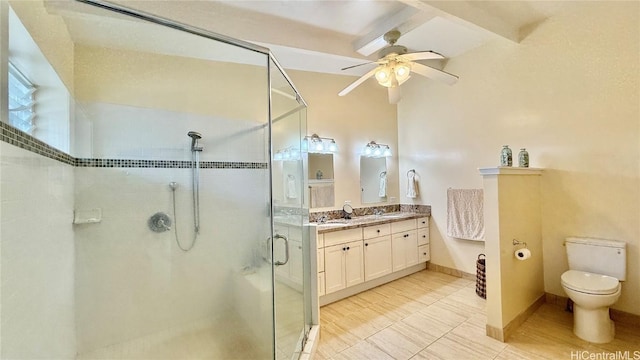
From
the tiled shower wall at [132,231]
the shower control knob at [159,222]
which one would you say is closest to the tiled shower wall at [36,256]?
the tiled shower wall at [132,231]

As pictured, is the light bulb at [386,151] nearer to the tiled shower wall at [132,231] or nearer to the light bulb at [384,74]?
the light bulb at [384,74]

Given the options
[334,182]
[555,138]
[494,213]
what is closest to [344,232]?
[334,182]

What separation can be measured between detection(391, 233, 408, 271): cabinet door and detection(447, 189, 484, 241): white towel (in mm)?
643

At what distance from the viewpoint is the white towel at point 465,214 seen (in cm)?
332

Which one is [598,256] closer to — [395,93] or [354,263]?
[354,263]

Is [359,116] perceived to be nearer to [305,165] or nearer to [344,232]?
[305,165]

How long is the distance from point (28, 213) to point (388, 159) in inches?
148

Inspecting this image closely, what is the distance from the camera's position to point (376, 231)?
10.7 feet

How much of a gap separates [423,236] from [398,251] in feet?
1.84

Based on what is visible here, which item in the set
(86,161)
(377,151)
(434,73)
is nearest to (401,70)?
(434,73)

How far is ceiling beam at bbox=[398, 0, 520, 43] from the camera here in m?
2.26

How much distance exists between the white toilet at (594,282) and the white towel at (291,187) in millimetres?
2387

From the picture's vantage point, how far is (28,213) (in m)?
1.25

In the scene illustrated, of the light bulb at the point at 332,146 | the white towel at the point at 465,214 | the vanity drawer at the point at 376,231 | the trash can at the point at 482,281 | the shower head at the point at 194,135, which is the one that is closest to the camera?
the shower head at the point at 194,135
